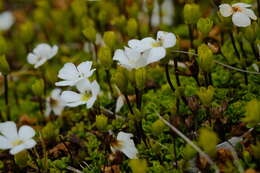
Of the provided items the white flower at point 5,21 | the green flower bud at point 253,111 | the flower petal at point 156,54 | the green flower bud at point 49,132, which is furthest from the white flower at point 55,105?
the white flower at point 5,21

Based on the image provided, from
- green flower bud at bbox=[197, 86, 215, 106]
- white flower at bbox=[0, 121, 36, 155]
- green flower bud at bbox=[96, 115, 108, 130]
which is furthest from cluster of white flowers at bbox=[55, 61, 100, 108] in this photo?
green flower bud at bbox=[197, 86, 215, 106]

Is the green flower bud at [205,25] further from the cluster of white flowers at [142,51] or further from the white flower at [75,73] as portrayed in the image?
the white flower at [75,73]

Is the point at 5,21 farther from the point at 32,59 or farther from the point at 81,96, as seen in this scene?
the point at 81,96

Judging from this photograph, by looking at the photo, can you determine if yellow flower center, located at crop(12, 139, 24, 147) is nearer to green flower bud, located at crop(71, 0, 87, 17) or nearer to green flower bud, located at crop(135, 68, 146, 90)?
green flower bud, located at crop(135, 68, 146, 90)

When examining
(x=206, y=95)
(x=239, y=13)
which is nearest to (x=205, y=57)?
(x=206, y=95)

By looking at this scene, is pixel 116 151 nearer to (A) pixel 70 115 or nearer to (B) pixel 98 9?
(A) pixel 70 115

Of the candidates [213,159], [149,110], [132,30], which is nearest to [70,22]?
[132,30]
